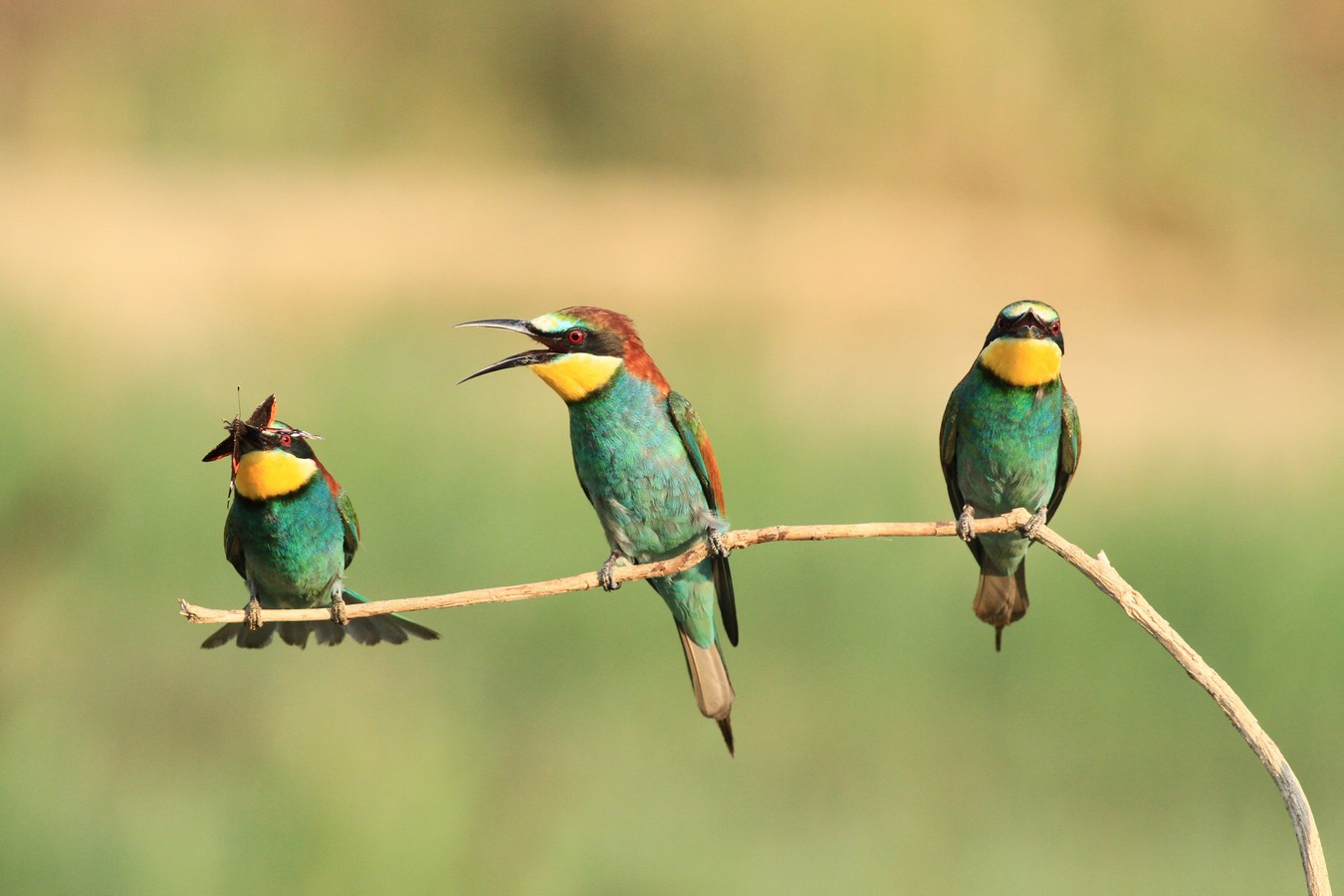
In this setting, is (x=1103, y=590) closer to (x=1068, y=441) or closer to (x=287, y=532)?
(x=1068, y=441)

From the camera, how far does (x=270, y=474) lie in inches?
99.0

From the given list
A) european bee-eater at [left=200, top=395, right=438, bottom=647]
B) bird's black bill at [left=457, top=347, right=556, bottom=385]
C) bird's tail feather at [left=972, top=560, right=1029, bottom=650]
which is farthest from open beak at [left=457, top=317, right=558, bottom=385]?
bird's tail feather at [left=972, top=560, right=1029, bottom=650]

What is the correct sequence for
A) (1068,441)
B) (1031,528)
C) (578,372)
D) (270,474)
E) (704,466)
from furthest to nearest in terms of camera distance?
(1068,441) < (704,466) < (270,474) < (578,372) < (1031,528)

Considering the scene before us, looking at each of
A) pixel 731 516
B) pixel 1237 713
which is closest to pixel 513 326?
pixel 1237 713

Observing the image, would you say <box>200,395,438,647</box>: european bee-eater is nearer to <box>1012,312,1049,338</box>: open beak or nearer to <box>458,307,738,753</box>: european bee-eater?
<box>458,307,738,753</box>: european bee-eater

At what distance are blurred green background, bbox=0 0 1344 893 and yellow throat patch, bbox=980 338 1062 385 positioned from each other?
172 cm

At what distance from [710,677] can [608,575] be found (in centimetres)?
72

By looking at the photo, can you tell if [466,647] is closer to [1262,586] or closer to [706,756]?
[706,756]

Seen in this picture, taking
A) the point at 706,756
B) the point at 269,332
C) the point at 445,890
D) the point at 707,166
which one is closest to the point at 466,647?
the point at 706,756

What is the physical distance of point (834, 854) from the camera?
4203 millimetres

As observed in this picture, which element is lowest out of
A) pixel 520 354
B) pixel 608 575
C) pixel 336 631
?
pixel 336 631

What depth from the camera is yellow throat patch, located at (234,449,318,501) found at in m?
2.51

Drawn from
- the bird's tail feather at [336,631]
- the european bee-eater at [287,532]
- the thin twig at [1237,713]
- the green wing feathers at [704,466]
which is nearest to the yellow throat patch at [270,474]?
the european bee-eater at [287,532]

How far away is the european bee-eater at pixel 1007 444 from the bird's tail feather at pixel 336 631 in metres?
0.98
